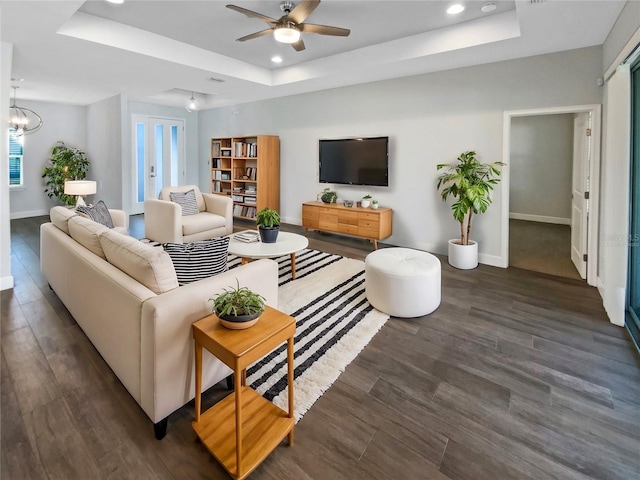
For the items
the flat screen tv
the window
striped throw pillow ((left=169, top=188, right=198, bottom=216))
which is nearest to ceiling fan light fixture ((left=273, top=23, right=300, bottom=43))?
the flat screen tv

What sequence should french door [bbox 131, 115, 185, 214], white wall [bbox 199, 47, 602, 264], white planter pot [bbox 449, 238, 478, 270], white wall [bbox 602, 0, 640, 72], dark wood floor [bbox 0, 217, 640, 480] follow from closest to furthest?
dark wood floor [bbox 0, 217, 640, 480], white wall [bbox 602, 0, 640, 72], white wall [bbox 199, 47, 602, 264], white planter pot [bbox 449, 238, 478, 270], french door [bbox 131, 115, 185, 214]

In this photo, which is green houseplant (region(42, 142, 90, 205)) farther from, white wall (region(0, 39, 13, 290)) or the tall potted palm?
the tall potted palm

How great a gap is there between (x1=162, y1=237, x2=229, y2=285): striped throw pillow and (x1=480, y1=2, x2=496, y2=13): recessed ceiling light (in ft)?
10.9

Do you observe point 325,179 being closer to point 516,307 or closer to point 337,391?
point 516,307

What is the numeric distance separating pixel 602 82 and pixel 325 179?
3.74 metres

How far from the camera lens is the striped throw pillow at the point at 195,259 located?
195 centimetres

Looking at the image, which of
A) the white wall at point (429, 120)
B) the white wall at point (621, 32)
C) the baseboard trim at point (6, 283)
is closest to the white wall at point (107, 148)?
the white wall at point (429, 120)

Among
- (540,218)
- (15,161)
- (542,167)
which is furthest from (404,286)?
(15,161)

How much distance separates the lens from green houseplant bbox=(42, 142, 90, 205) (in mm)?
7254

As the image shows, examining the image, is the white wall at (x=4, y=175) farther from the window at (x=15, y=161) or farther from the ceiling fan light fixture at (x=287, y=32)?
the window at (x=15, y=161)

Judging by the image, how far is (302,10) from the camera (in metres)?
2.82

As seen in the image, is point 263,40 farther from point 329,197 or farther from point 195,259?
point 195,259

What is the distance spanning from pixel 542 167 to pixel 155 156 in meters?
8.65

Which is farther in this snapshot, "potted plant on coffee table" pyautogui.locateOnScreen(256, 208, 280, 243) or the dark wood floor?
"potted plant on coffee table" pyautogui.locateOnScreen(256, 208, 280, 243)
